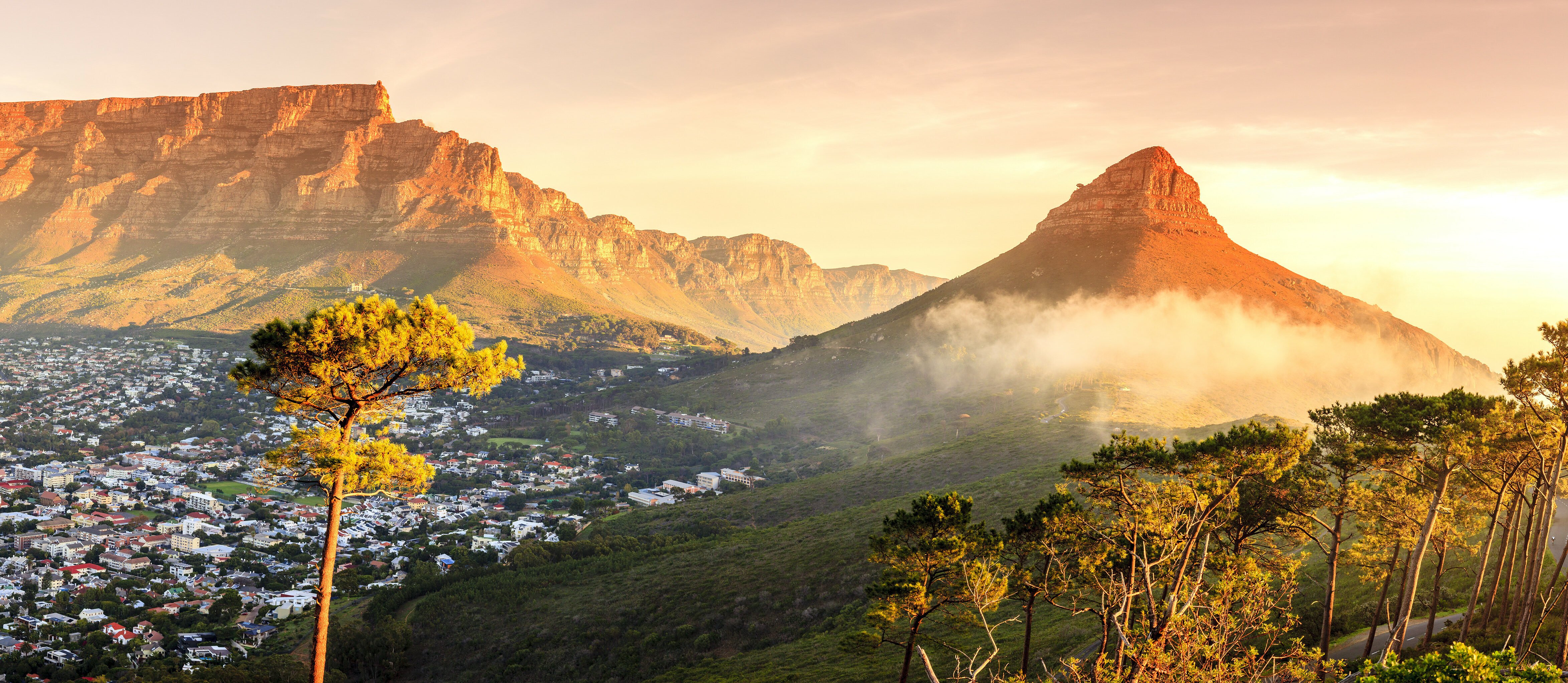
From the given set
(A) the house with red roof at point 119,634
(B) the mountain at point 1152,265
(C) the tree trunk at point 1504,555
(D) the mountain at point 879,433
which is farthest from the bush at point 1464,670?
(B) the mountain at point 1152,265

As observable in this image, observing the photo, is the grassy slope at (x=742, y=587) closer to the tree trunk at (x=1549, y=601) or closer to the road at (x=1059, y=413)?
the road at (x=1059, y=413)

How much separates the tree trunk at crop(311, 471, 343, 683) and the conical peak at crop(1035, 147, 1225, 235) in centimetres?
14925

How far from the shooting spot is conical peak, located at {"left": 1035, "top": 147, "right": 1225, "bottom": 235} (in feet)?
492

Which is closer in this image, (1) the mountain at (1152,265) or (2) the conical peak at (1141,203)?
(1) the mountain at (1152,265)

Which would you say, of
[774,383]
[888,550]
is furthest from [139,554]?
[774,383]

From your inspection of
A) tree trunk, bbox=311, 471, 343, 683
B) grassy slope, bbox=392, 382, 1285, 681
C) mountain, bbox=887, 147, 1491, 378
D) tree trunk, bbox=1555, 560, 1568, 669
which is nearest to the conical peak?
mountain, bbox=887, 147, 1491, 378

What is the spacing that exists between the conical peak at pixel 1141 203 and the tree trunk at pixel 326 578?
14925cm

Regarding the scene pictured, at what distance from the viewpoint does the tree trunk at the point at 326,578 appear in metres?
16.9

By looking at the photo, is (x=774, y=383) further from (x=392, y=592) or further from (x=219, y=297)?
(x=219, y=297)

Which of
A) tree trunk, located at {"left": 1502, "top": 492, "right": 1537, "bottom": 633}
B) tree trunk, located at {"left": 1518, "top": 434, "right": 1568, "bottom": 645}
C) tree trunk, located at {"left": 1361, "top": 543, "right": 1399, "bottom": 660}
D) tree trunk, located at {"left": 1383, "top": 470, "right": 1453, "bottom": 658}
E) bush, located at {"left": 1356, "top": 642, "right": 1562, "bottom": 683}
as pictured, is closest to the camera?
bush, located at {"left": 1356, "top": 642, "right": 1562, "bottom": 683}

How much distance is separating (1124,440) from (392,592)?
49011mm

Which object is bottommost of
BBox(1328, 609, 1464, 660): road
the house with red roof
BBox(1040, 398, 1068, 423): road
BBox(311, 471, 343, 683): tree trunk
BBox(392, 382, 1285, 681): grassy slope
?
BBox(392, 382, 1285, 681): grassy slope

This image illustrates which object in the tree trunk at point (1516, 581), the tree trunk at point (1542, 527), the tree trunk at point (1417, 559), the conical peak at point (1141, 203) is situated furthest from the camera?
the conical peak at point (1141, 203)

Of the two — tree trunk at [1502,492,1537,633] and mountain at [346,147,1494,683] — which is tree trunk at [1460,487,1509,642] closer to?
tree trunk at [1502,492,1537,633]
